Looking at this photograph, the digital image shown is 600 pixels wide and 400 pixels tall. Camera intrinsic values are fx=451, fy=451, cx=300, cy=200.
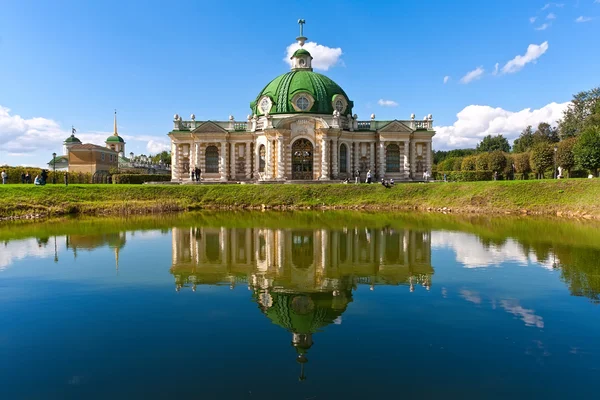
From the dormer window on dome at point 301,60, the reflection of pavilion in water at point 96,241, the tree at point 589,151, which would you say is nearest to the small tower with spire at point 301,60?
the dormer window on dome at point 301,60

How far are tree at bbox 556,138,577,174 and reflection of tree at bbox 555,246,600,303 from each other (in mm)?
50518

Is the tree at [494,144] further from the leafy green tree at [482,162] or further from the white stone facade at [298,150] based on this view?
the white stone facade at [298,150]

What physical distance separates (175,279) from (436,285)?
26.4ft

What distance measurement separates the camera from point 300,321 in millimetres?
10148

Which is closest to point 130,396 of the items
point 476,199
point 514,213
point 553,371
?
point 553,371

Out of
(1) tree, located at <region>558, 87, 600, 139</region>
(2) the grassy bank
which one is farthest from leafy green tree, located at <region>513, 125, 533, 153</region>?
(2) the grassy bank

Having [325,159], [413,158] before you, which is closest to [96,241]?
[325,159]

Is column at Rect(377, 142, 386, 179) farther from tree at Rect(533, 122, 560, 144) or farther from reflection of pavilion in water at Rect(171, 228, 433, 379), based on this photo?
tree at Rect(533, 122, 560, 144)

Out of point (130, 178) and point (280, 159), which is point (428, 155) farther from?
point (130, 178)

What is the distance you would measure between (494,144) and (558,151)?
76032 mm

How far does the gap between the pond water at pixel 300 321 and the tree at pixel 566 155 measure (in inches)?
1940

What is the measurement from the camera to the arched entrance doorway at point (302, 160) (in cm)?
5697

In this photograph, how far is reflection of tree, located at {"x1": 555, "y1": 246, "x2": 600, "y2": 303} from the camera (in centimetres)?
1260

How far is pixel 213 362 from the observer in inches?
313
